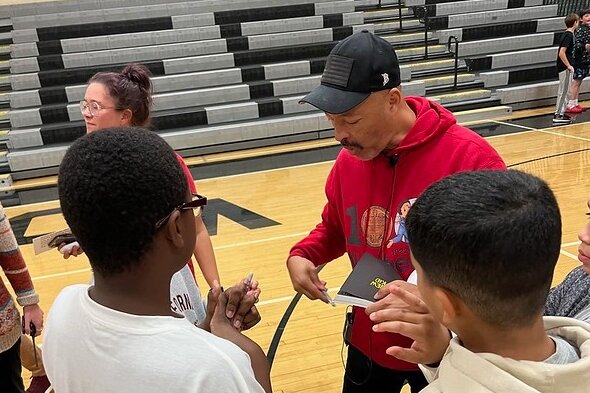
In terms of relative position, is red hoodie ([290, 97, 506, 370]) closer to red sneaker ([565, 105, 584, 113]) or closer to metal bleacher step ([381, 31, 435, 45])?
red sneaker ([565, 105, 584, 113])

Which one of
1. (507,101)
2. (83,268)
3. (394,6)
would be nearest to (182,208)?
(83,268)

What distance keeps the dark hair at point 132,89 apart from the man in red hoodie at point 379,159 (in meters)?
0.64

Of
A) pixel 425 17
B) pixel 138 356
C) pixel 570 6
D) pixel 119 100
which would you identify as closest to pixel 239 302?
pixel 138 356

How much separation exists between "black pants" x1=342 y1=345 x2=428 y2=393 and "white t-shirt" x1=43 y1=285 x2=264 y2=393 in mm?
724

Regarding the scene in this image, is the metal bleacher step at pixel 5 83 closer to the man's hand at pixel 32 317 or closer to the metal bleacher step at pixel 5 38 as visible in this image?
the metal bleacher step at pixel 5 38

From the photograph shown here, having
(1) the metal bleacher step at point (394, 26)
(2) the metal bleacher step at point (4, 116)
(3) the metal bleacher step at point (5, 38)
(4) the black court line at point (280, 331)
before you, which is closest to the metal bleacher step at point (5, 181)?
(2) the metal bleacher step at point (4, 116)

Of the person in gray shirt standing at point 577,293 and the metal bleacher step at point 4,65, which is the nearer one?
the person in gray shirt standing at point 577,293

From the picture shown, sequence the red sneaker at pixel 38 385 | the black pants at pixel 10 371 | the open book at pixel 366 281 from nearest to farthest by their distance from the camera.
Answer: the open book at pixel 366 281 < the black pants at pixel 10 371 < the red sneaker at pixel 38 385

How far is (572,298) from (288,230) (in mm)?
3006

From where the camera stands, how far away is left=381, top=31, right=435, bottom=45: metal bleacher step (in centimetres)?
886

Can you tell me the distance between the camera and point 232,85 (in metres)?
7.65

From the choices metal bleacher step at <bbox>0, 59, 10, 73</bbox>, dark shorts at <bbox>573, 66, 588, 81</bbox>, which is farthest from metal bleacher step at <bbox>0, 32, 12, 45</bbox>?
dark shorts at <bbox>573, 66, 588, 81</bbox>

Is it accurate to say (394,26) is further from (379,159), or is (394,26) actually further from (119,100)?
(379,159)

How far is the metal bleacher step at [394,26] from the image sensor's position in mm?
9094
